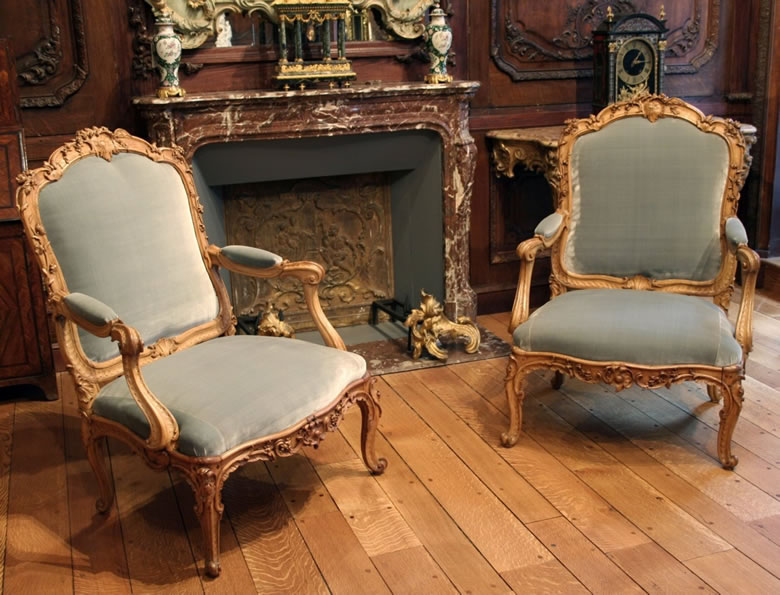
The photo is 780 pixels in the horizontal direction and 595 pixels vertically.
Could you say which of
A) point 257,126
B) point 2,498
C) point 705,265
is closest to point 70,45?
point 257,126

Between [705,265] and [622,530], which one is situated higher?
[705,265]

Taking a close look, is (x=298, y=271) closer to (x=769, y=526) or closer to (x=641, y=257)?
(x=641, y=257)

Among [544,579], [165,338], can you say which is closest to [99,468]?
[165,338]

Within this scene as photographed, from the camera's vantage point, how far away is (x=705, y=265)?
3.28 meters

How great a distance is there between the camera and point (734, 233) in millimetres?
3141

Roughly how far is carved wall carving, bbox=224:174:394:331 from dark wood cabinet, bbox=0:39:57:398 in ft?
2.95

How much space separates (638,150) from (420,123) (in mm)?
968

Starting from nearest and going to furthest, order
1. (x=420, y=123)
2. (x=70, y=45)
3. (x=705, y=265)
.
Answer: (x=705, y=265), (x=70, y=45), (x=420, y=123)

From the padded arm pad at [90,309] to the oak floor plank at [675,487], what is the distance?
166 centimetres

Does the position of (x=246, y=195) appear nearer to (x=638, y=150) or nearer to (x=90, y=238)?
(x=90, y=238)

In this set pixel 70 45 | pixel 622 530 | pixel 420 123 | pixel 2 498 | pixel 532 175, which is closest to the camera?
pixel 622 530

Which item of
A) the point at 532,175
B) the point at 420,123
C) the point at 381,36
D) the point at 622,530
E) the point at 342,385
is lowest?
the point at 622,530

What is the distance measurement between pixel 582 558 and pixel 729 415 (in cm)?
74

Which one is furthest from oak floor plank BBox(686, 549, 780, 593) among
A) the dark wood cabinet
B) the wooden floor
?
the dark wood cabinet
